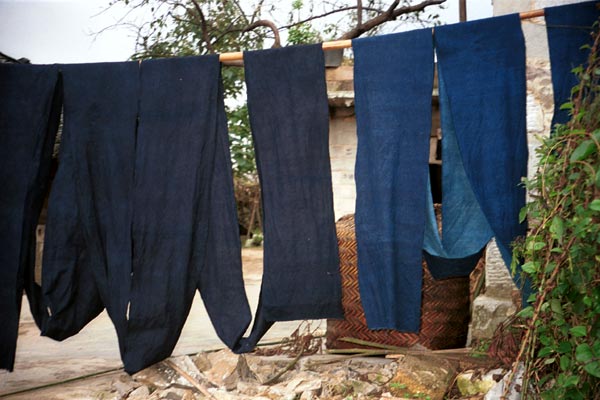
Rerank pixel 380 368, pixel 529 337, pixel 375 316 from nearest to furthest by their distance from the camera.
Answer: pixel 529 337, pixel 375 316, pixel 380 368

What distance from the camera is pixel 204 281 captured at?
3.98 metres

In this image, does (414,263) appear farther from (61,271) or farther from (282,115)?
(61,271)

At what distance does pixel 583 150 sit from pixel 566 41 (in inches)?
39.3

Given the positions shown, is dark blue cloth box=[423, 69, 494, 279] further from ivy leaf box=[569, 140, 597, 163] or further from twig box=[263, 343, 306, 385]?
twig box=[263, 343, 306, 385]

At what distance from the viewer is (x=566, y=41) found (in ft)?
11.4

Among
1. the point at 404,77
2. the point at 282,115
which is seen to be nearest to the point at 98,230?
the point at 282,115

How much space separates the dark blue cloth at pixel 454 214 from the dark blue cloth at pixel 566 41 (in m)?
0.49

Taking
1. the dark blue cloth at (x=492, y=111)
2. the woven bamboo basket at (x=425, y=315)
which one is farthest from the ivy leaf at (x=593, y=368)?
the woven bamboo basket at (x=425, y=315)

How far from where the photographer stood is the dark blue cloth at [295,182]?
379 cm

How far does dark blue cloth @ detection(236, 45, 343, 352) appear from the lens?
3789mm

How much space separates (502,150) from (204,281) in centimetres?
162

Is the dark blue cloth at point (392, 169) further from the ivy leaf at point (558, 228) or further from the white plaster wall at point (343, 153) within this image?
the white plaster wall at point (343, 153)

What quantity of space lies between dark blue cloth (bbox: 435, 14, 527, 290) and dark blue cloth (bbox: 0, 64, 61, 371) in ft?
6.72

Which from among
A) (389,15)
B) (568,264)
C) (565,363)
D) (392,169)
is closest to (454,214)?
(392,169)
